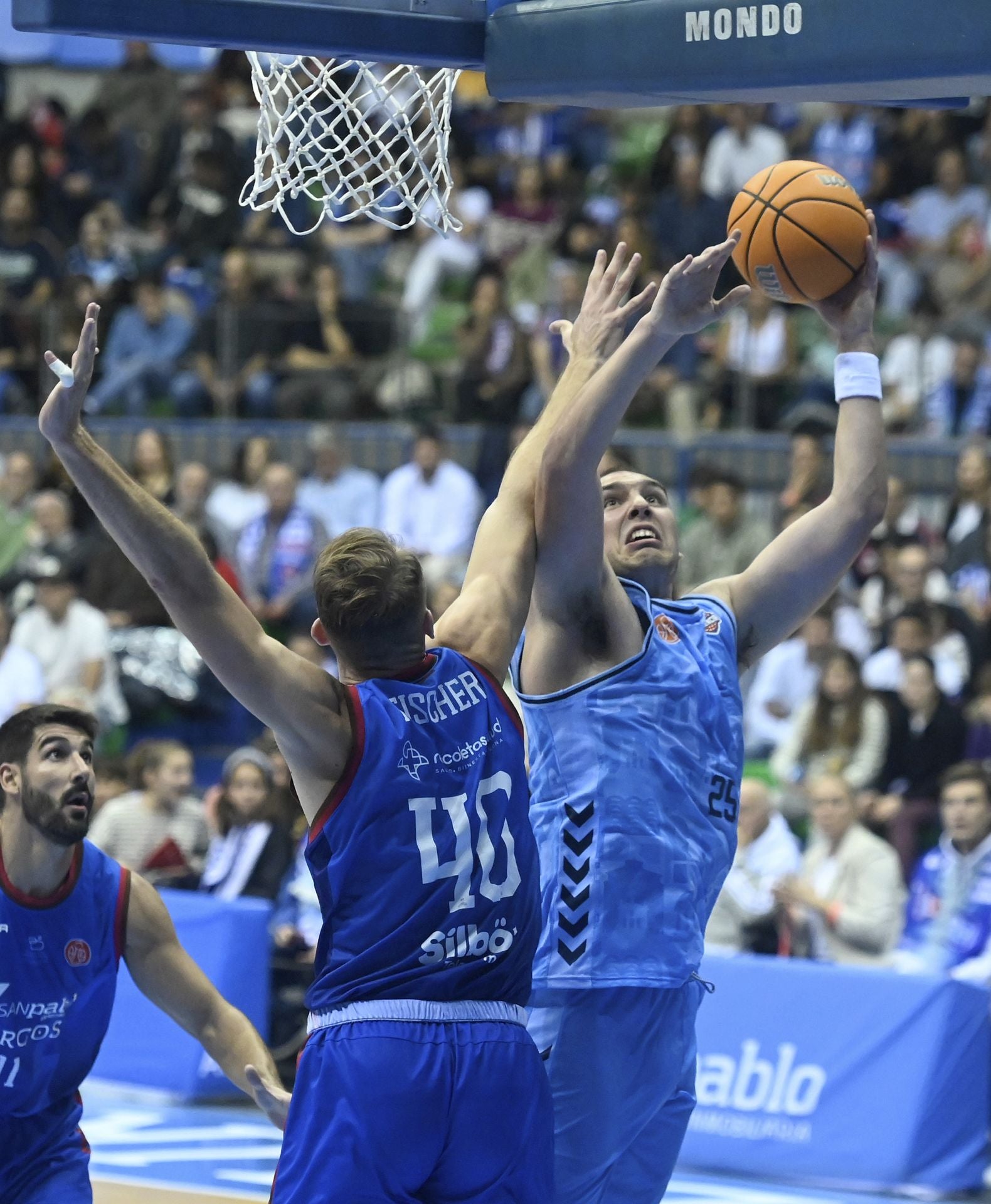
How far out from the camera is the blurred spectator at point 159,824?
1083cm

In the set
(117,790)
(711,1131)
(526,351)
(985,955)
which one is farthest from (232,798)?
(526,351)

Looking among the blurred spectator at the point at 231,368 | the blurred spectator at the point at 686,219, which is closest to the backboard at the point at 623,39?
the blurred spectator at the point at 231,368

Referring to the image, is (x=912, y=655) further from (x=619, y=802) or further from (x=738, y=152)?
(x=619, y=802)

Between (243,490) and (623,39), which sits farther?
(243,490)

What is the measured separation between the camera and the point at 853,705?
1098 centimetres

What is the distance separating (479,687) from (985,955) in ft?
18.4

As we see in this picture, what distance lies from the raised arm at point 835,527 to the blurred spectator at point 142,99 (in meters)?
14.4

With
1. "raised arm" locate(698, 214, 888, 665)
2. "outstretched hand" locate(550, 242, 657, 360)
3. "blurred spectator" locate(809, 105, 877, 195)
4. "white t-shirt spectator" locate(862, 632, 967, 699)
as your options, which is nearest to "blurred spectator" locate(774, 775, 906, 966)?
"white t-shirt spectator" locate(862, 632, 967, 699)

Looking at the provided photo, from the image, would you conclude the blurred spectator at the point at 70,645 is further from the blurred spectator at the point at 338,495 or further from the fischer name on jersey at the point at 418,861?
the fischer name on jersey at the point at 418,861

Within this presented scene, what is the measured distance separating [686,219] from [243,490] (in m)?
4.15

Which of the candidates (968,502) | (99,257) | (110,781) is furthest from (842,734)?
(99,257)

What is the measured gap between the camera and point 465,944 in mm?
4117

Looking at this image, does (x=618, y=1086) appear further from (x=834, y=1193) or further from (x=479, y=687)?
(x=834, y=1193)

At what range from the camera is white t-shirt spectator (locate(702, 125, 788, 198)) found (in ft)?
53.6
